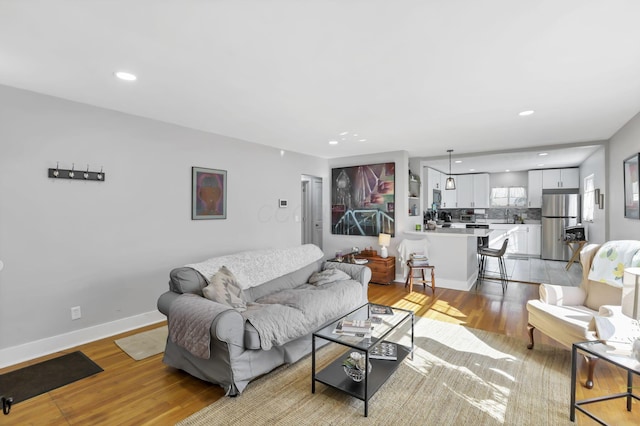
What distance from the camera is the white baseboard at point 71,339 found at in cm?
275

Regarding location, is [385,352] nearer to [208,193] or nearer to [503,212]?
[208,193]

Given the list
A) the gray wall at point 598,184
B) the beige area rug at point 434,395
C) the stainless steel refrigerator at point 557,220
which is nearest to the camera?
the beige area rug at point 434,395

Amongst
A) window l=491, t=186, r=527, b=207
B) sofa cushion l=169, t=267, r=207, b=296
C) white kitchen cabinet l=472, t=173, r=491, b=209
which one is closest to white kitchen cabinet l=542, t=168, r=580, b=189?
window l=491, t=186, r=527, b=207

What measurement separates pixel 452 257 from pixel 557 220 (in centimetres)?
423

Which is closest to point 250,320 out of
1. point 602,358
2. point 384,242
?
point 602,358

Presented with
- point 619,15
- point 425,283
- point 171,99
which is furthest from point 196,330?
point 425,283

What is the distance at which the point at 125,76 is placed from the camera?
2482mm

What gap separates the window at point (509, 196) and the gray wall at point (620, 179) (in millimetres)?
3996

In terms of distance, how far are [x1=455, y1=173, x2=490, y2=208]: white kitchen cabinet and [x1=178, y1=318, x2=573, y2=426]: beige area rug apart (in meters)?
6.58

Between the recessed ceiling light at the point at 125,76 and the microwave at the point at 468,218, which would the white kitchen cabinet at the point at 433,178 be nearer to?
the microwave at the point at 468,218

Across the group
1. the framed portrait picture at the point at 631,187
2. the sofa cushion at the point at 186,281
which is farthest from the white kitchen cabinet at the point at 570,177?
the sofa cushion at the point at 186,281

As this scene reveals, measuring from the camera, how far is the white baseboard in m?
2.75

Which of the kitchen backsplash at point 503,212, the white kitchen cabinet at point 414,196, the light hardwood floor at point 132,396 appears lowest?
the light hardwood floor at point 132,396

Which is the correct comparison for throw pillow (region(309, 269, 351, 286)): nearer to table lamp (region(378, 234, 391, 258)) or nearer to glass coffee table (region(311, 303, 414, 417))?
glass coffee table (region(311, 303, 414, 417))
